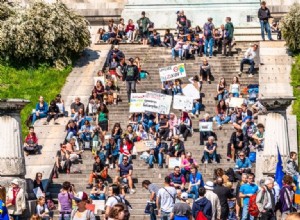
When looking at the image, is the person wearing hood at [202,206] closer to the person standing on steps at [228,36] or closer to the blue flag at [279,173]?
the blue flag at [279,173]

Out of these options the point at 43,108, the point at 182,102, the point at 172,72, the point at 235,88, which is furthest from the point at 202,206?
the point at 172,72

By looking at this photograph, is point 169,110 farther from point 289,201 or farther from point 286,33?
point 289,201

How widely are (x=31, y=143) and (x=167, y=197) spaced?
29.3ft

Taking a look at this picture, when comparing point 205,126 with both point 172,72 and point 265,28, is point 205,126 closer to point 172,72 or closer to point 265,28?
point 172,72

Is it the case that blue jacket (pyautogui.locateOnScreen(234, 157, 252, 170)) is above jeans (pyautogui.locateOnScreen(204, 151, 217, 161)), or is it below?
below

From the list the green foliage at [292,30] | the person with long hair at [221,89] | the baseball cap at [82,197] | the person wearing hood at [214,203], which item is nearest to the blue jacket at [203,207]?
the person wearing hood at [214,203]

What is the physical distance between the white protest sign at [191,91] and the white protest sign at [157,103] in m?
1.01

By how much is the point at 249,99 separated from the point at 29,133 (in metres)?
7.06

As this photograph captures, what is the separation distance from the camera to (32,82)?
145 feet

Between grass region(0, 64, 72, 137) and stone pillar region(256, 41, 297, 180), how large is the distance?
21.7ft

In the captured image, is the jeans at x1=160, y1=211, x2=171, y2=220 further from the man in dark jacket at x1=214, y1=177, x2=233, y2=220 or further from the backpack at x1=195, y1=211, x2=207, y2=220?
the backpack at x1=195, y1=211, x2=207, y2=220

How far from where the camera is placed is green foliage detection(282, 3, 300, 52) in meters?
44.3

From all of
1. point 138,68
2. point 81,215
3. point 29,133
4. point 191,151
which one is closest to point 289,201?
point 81,215

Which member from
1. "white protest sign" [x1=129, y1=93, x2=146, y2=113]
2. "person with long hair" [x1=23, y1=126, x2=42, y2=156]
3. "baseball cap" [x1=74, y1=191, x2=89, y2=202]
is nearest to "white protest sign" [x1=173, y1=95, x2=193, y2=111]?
"white protest sign" [x1=129, y1=93, x2=146, y2=113]
